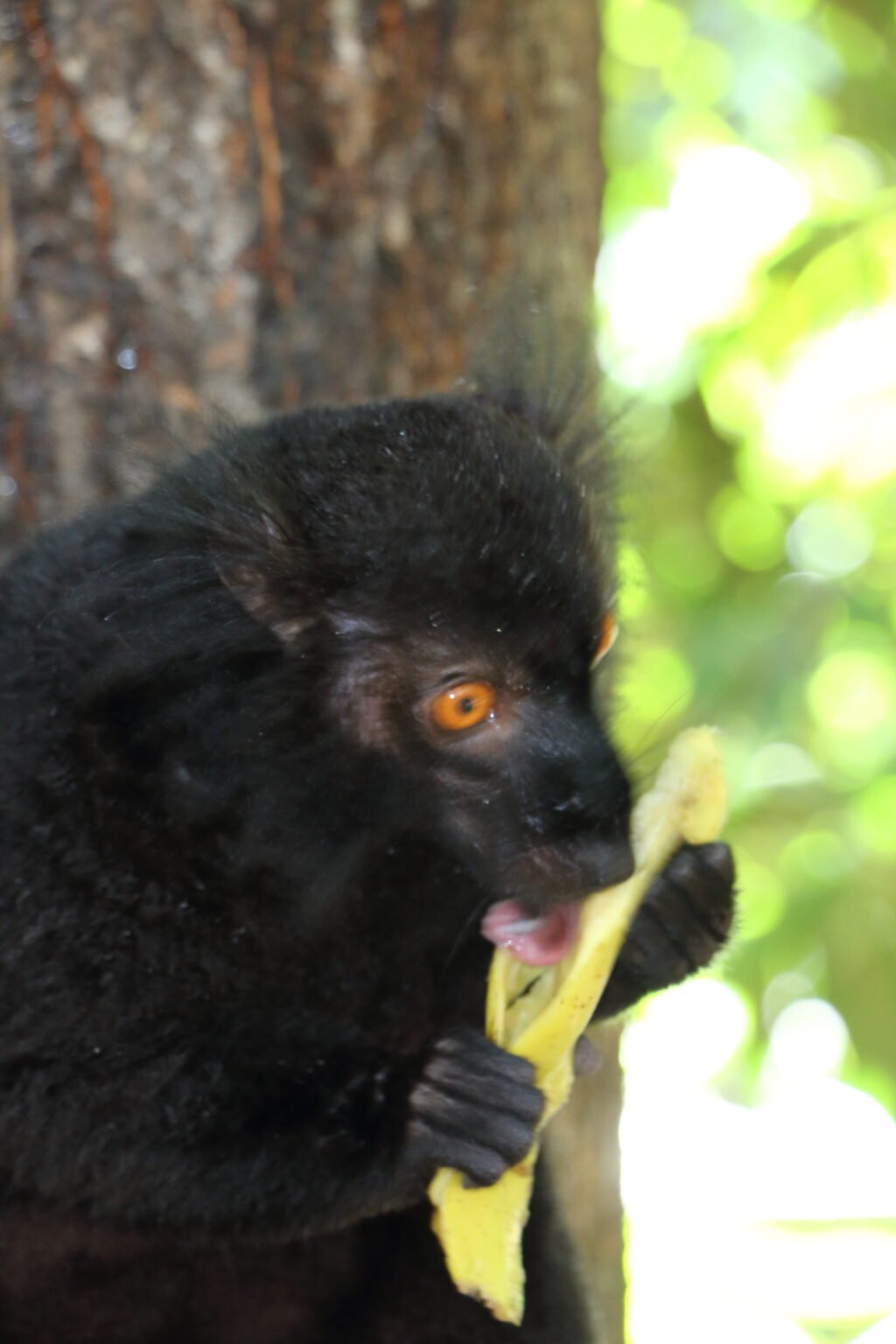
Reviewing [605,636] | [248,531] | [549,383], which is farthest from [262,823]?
[549,383]

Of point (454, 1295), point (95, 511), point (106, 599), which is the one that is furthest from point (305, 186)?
point (454, 1295)

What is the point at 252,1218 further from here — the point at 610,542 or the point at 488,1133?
the point at 610,542

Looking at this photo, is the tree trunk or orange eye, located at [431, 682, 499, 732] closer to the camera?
orange eye, located at [431, 682, 499, 732]

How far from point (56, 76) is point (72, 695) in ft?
5.06

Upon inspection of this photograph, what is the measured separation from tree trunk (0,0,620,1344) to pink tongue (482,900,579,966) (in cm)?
130

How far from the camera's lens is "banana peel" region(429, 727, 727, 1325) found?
251 centimetres

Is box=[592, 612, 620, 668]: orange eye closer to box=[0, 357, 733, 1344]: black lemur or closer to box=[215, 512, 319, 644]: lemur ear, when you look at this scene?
box=[0, 357, 733, 1344]: black lemur

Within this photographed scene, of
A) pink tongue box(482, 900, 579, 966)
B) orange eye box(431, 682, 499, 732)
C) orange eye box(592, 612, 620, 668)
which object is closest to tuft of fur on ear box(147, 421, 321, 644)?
orange eye box(431, 682, 499, 732)

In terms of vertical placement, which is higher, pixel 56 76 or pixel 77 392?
pixel 56 76

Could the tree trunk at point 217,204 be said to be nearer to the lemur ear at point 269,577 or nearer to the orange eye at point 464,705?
the lemur ear at point 269,577

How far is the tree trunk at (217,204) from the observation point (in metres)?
3.22

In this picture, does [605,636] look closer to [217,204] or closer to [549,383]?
[549,383]

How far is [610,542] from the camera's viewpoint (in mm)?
3217

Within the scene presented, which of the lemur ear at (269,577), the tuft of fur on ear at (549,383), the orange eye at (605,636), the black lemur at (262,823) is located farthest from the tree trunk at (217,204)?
the orange eye at (605,636)
